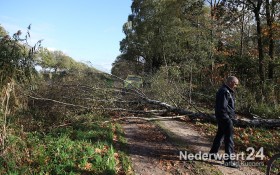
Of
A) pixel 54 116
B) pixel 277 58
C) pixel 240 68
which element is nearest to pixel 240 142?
pixel 54 116

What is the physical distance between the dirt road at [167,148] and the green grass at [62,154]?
0.55 meters

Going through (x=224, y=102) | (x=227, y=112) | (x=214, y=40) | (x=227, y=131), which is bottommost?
(x=227, y=131)

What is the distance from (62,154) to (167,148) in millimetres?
3094

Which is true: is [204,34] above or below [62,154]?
above

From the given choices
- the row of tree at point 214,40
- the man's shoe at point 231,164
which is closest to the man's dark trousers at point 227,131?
the man's shoe at point 231,164

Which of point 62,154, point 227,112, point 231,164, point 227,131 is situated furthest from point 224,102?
point 62,154

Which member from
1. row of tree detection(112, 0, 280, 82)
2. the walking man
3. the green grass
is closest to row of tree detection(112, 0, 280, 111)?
row of tree detection(112, 0, 280, 82)

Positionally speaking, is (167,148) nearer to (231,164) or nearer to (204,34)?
(231,164)

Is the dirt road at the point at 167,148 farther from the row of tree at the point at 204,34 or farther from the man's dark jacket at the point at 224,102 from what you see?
the row of tree at the point at 204,34

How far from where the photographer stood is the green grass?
6637 mm

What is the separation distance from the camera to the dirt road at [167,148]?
7.36 metres

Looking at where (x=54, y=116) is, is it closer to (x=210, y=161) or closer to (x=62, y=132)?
(x=62, y=132)

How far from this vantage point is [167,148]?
895cm

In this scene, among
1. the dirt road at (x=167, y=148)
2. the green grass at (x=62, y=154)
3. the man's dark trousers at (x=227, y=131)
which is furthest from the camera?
the man's dark trousers at (x=227, y=131)
